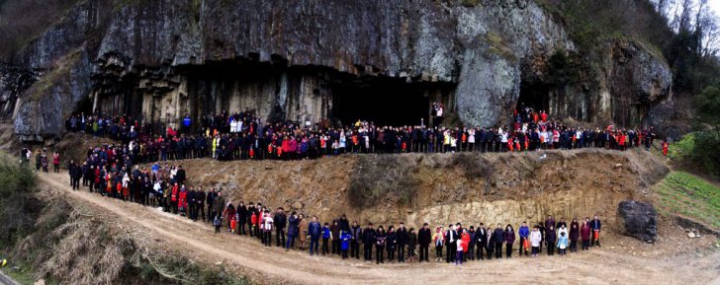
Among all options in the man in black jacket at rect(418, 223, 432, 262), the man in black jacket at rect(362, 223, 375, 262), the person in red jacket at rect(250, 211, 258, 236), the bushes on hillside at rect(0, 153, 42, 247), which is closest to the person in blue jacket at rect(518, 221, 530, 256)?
the man in black jacket at rect(418, 223, 432, 262)

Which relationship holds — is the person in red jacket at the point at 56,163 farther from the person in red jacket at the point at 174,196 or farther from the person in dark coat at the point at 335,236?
the person in dark coat at the point at 335,236

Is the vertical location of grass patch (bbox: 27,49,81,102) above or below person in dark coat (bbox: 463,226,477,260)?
above

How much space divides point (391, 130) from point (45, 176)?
17.3 m

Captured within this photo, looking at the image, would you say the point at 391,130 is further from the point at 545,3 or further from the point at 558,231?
the point at 545,3

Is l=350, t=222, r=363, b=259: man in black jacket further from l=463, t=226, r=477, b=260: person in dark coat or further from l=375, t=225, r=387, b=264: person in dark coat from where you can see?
l=463, t=226, r=477, b=260: person in dark coat

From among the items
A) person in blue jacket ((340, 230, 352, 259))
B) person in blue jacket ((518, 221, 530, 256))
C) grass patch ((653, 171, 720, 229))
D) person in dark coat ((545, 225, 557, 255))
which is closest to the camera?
person in blue jacket ((340, 230, 352, 259))

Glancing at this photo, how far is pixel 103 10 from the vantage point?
39.9m

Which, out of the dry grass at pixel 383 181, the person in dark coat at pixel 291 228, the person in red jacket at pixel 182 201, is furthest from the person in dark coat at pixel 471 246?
the person in red jacket at pixel 182 201

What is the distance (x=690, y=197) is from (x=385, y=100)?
59.7 feet

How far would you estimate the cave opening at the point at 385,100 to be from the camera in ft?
115

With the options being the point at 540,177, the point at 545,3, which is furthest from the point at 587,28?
the point at 540,177

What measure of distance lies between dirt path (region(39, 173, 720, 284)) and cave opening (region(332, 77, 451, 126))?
44.3ft

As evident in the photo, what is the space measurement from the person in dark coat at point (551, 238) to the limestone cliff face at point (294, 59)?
33.8 ft

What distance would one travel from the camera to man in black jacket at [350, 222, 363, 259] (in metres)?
21.9
